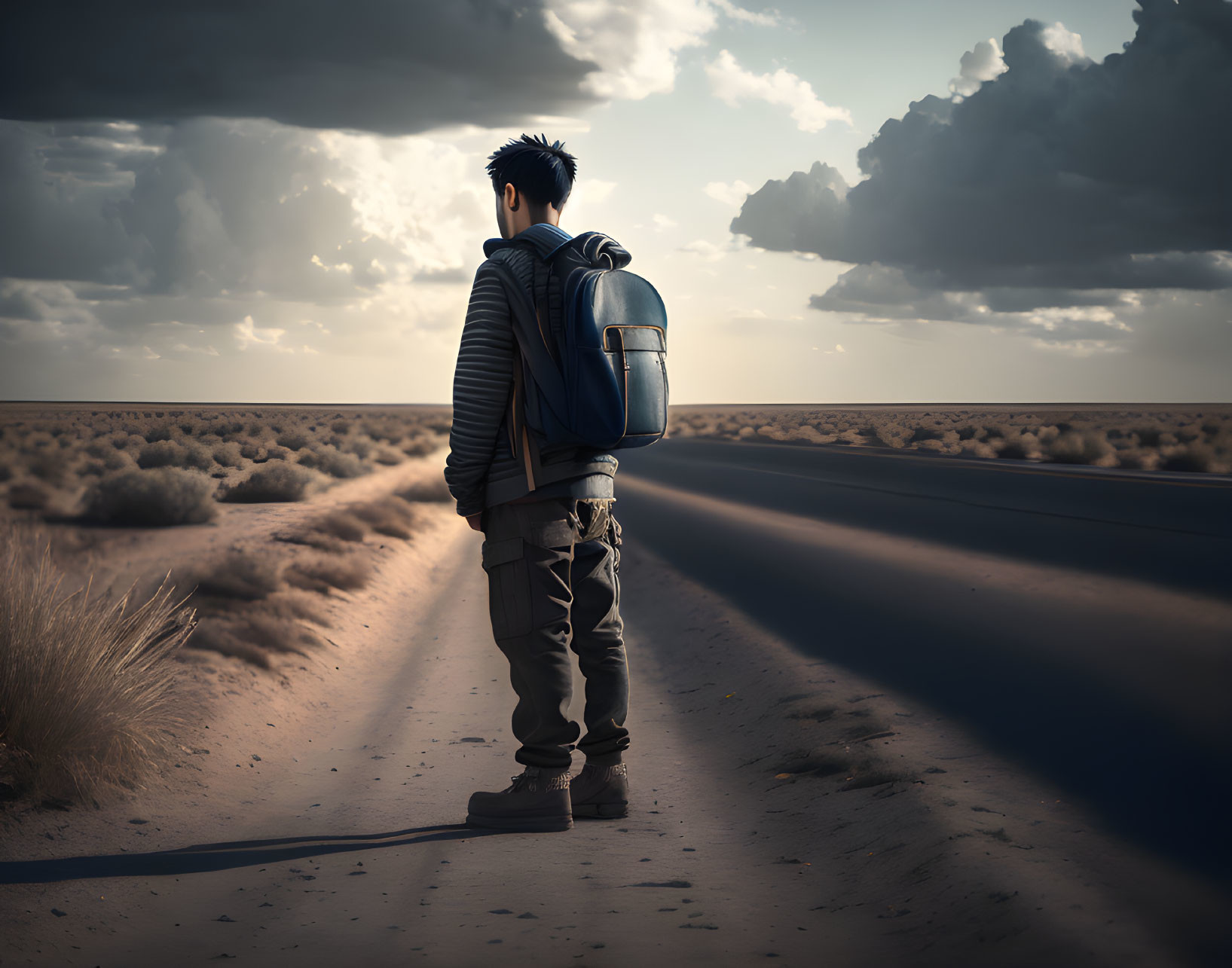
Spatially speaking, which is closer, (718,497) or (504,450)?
(504,450)

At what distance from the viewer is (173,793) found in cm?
438

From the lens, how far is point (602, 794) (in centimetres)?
405

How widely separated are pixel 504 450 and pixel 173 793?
7.60 feet

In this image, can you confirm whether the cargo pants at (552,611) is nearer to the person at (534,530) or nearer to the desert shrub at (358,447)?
the person at (534,530)

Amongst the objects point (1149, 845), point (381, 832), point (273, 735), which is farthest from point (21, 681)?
point (1149, 845)

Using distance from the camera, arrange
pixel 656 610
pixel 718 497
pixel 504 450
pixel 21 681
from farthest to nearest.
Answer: pixel 718 497
pixel 656 610
pixel 21 681
pixel 504 450

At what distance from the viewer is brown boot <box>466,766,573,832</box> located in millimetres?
3836

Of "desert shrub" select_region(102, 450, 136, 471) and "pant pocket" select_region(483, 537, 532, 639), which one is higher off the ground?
"pant pocket" select_region(483, 537, 532, 639)

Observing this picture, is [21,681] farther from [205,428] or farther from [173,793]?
[205,428]

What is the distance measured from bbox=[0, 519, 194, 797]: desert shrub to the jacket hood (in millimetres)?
2485

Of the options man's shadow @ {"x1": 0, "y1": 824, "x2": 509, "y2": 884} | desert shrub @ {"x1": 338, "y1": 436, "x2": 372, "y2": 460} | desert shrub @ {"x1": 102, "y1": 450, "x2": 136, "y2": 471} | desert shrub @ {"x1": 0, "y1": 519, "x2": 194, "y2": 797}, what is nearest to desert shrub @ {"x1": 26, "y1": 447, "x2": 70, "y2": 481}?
desert shrub @ {"x1": 102, "y1": 450, "x2": 136, "y2": 471}

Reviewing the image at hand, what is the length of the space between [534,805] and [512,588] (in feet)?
2.95

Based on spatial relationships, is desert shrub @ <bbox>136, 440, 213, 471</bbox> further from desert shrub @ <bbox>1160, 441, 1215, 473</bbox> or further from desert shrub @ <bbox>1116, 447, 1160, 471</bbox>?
desert shrub @ <bbox>1160, 441, 1215, 473</bbox>

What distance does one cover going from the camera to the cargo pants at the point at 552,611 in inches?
146
